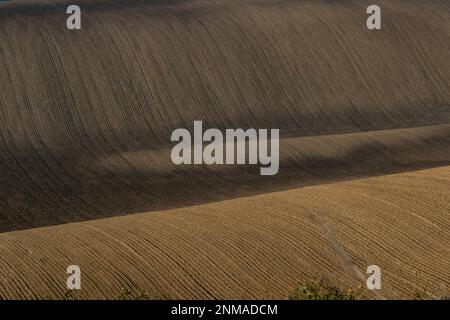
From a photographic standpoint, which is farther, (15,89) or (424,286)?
(15,89)

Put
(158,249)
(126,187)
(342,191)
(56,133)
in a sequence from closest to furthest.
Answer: (158,249)
(342,191)
(126,187)
(56,133)

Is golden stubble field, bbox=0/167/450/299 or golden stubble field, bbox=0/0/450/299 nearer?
golden stubble field, bbox=0/167/450/299

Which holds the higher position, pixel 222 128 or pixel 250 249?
pixel 222 128

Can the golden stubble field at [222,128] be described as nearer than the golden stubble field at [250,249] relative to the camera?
No

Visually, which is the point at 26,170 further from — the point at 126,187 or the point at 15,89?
the point at 15,89

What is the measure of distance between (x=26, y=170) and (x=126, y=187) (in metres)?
3.81

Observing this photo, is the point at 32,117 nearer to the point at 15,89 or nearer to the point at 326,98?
the point at 15,89

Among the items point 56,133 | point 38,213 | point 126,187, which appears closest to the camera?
point 38,213

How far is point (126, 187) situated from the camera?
3175 cm

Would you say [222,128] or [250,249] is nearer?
[250,249]
